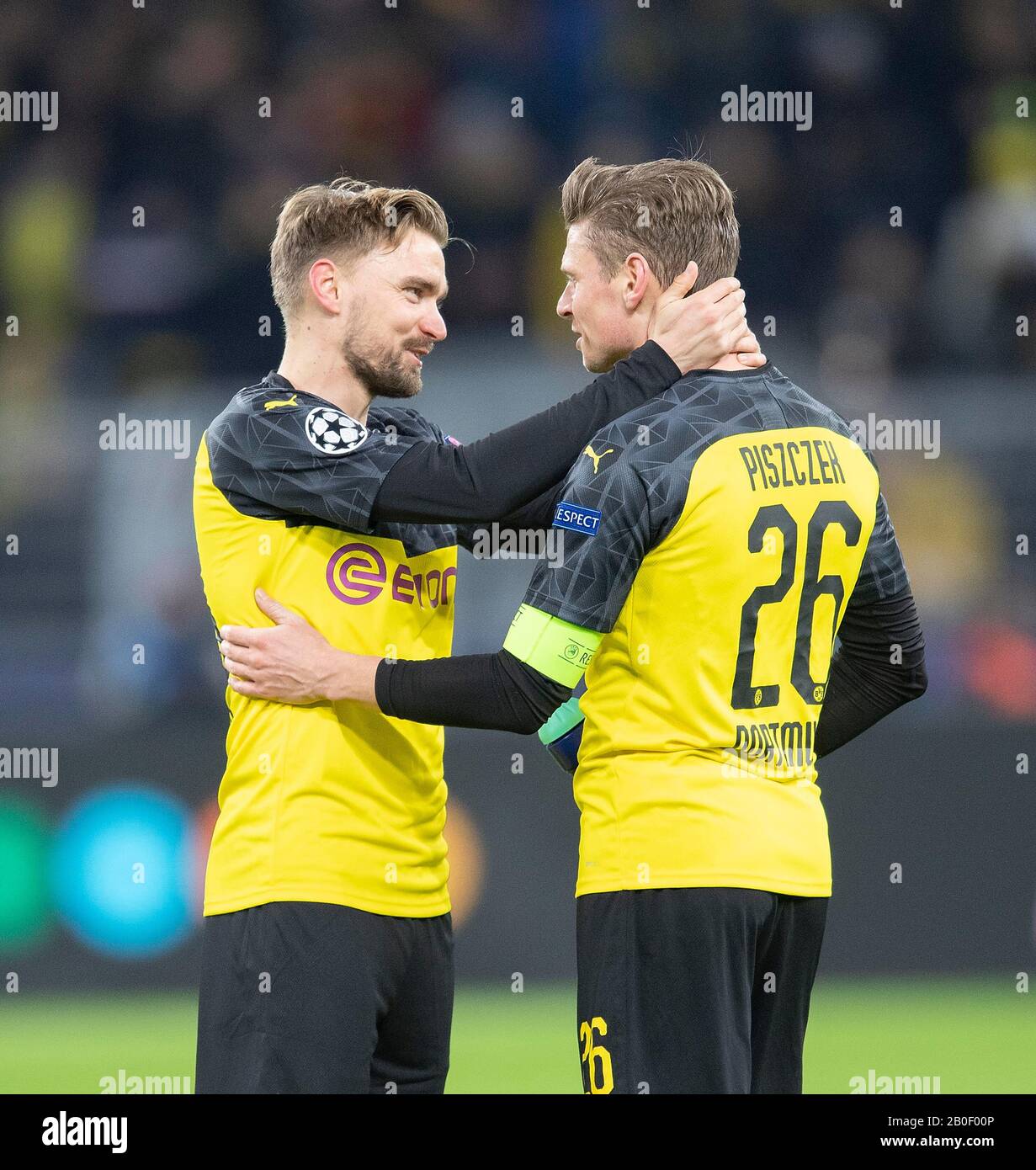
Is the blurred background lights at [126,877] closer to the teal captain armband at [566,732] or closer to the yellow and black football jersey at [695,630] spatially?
the teal captain armband at [566,732]

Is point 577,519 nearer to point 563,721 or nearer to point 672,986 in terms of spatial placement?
point 563,721

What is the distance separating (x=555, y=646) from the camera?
121 inches

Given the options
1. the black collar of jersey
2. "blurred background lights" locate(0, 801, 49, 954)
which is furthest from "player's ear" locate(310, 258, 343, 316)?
"blurred background lights" locate(0, 801, 49, 954)

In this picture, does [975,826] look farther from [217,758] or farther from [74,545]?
[74,545]

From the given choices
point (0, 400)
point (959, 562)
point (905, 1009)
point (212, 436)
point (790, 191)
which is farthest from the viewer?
point (790, 191)

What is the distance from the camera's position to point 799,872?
10.2 feet

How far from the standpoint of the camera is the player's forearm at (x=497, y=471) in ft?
11.0

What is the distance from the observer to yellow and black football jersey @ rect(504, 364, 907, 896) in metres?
3.04

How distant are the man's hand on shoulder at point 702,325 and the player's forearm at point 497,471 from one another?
7 cm

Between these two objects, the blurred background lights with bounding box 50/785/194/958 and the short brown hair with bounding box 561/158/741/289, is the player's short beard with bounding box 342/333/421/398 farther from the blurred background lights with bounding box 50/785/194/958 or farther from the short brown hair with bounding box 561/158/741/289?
the blurred background lights with bounding box 50/785/194/958

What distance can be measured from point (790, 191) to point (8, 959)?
672cm

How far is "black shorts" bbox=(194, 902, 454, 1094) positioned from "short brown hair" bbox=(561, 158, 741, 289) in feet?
4.67

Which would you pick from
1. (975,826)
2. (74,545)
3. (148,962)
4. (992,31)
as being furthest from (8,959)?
(992,31)

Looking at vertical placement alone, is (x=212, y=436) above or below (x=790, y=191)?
below
